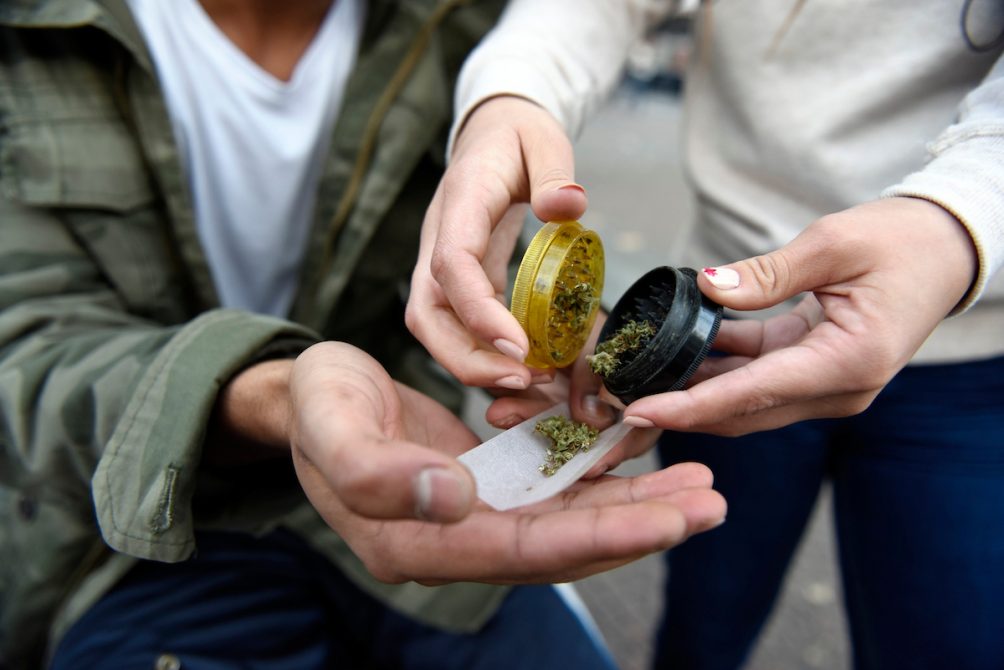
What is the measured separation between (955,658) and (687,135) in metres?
1.49

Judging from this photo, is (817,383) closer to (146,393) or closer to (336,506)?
(336,506)

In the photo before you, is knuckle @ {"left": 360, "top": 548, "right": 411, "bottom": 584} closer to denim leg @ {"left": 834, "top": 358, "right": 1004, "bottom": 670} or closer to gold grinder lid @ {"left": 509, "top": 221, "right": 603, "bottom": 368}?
gold grinder lid @ {"left": 509, "top": 221, "right": 603, "bottom": 368}

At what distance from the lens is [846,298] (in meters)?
1.18

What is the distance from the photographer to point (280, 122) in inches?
79.5

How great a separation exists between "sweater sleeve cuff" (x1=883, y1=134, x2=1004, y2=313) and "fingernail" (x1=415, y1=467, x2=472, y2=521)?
96 centimetres

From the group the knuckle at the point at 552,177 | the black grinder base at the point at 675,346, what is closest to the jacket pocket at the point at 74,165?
the knuckle at the point at 552,177

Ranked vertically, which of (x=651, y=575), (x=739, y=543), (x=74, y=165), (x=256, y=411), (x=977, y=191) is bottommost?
(x=651, y=575)

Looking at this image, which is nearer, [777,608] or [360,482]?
[360,482]

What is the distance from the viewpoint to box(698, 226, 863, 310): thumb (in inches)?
45.5

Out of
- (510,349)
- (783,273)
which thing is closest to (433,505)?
(510,349)

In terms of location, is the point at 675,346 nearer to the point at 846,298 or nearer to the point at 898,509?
the point at 846,298

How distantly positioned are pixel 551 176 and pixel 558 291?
9.7 inches

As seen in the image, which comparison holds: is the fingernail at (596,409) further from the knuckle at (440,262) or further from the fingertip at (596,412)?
the knuckle at (440,262)

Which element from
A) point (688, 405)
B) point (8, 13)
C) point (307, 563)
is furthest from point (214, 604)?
point (8, 13)
